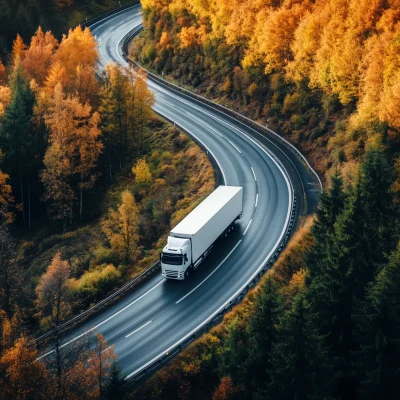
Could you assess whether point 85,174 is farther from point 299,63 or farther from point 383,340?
point 383,340

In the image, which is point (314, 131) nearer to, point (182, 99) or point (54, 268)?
point (182, 99)

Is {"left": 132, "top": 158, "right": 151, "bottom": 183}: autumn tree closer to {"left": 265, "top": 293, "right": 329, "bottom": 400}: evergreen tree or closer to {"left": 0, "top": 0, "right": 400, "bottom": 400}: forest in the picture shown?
{"left": 0, "top": 0, "right": 400, "bottom": 400}: forest

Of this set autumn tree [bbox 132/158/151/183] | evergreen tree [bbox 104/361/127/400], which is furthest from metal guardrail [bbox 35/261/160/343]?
autumn tree [bbox 132/158/151/183]

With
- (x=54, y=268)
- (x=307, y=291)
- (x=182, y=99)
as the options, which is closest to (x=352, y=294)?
(x=307, y=291)

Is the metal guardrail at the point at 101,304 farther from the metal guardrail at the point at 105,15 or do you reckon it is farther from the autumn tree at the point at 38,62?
the metal guardrail at the point at 105,15

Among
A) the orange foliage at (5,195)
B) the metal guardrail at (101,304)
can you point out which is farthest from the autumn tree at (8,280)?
the orange foliage at (5,195)
